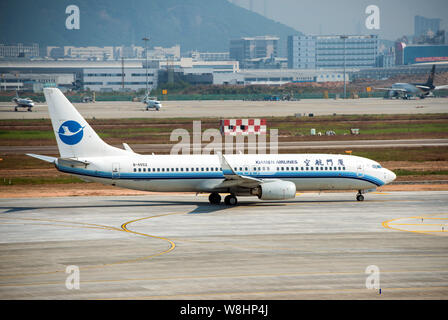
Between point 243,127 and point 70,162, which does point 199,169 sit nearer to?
point 70,162

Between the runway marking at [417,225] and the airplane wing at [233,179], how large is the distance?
10708 mm

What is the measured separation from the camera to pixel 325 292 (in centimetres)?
2700

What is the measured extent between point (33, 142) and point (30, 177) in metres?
32.6

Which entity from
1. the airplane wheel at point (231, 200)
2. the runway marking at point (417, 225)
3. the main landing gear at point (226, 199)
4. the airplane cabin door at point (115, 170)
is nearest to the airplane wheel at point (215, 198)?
the main landing gear at point (226, 199)

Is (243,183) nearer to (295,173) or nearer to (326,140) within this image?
(295,173)

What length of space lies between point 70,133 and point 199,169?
1039 centimetres

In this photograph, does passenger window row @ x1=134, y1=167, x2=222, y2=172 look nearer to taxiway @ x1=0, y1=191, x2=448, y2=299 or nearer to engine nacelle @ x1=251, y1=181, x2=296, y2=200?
taxiway @ x1=0, y1=191, x2=448, y2=299

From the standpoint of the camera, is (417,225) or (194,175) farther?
(194,175)

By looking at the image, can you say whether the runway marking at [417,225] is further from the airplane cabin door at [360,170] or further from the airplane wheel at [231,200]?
the airplane wheel at [231,200]

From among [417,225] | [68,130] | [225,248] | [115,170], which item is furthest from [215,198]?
[417,225]

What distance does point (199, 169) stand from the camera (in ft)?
167

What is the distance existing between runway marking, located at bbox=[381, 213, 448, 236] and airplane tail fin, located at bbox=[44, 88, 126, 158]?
23.0 m

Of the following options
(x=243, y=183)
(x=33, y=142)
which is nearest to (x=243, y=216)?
(x=243, y=183)

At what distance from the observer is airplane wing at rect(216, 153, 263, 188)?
48750mm
